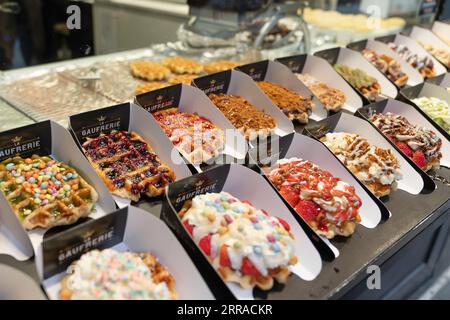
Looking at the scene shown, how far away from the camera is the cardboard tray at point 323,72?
9.95ft

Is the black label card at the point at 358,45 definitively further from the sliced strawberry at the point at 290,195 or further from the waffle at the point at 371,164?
the sliced strawberry at the point at 290,195

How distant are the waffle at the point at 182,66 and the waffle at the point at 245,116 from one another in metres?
0.85

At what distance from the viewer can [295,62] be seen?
3.17 metres

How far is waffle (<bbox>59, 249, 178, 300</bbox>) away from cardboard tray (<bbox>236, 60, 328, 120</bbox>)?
1.68 meters

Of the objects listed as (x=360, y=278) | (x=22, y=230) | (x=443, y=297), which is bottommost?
(x=443, y=297)

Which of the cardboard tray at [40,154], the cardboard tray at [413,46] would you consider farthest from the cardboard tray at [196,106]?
the cardboard tray at [413,46]

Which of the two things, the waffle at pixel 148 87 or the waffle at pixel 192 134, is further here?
the waffle at pixel 148 87

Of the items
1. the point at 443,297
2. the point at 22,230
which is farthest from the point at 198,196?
the point at 443,297

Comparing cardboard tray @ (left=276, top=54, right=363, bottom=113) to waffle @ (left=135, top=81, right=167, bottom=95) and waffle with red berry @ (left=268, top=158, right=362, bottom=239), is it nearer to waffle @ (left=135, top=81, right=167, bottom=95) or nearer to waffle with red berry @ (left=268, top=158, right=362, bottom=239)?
waffle @ (left=135, top=81, right=167, bottom=95)

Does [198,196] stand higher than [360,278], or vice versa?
[198,196]

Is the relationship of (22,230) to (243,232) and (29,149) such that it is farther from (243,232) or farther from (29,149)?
(243,232)

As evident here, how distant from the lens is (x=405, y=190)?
2.30 meters

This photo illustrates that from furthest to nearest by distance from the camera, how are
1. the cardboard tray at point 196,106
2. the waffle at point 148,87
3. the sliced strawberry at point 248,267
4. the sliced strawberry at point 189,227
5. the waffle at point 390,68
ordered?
the waffle at point 390,68 < the waffle at point 148,87 < the cardboard tray at point 196,106 < the sliced strawberry at point 189,227 < the sliced strawberry at point 248,267

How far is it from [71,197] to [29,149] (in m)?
0.41
